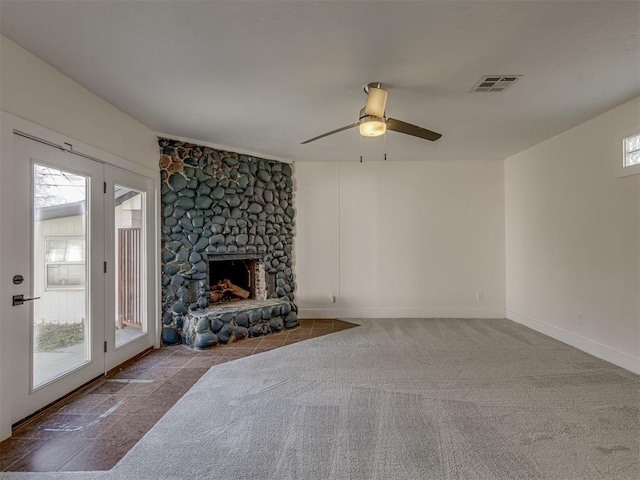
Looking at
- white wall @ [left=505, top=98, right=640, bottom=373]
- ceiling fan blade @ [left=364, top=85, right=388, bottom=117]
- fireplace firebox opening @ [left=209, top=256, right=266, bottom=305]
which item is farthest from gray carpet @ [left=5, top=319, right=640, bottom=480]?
ceiling fan blade @ [left=364, top=85, right=388, bottom=117]

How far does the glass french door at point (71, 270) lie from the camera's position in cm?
230

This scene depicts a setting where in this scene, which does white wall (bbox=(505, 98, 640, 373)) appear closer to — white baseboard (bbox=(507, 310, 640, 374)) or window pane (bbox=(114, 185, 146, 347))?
white baseboard (bbox=(507, 310, 640, 374))

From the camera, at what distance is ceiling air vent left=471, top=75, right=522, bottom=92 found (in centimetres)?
262

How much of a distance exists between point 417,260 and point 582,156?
2601 millimetres

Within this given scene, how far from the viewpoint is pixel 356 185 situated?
5.45m

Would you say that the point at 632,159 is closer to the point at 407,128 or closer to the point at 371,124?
the point at 407,128

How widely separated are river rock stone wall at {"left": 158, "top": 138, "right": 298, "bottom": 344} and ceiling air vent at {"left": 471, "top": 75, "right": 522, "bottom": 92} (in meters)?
3.19

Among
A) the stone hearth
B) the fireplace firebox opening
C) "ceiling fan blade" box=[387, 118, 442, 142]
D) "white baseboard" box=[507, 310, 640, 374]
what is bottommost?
"white baseboard" box=[507, 310, 640, 374]

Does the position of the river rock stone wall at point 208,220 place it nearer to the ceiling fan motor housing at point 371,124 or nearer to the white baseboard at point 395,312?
the white baseboard at point 395,312

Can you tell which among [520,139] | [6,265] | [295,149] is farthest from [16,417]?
[520,139]

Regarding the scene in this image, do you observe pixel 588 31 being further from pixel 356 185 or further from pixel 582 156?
pixel 356 185

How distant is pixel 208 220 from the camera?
443cm

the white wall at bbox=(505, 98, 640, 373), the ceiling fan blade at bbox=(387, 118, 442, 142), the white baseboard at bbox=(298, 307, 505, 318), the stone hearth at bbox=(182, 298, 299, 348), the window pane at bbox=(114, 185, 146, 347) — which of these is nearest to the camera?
the ceiling fan blade at bbox=(387, 118, 442, 142)

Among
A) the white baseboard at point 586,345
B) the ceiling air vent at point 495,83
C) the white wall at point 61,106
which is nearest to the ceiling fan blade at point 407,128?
the ceiling air vent at point 495,83
